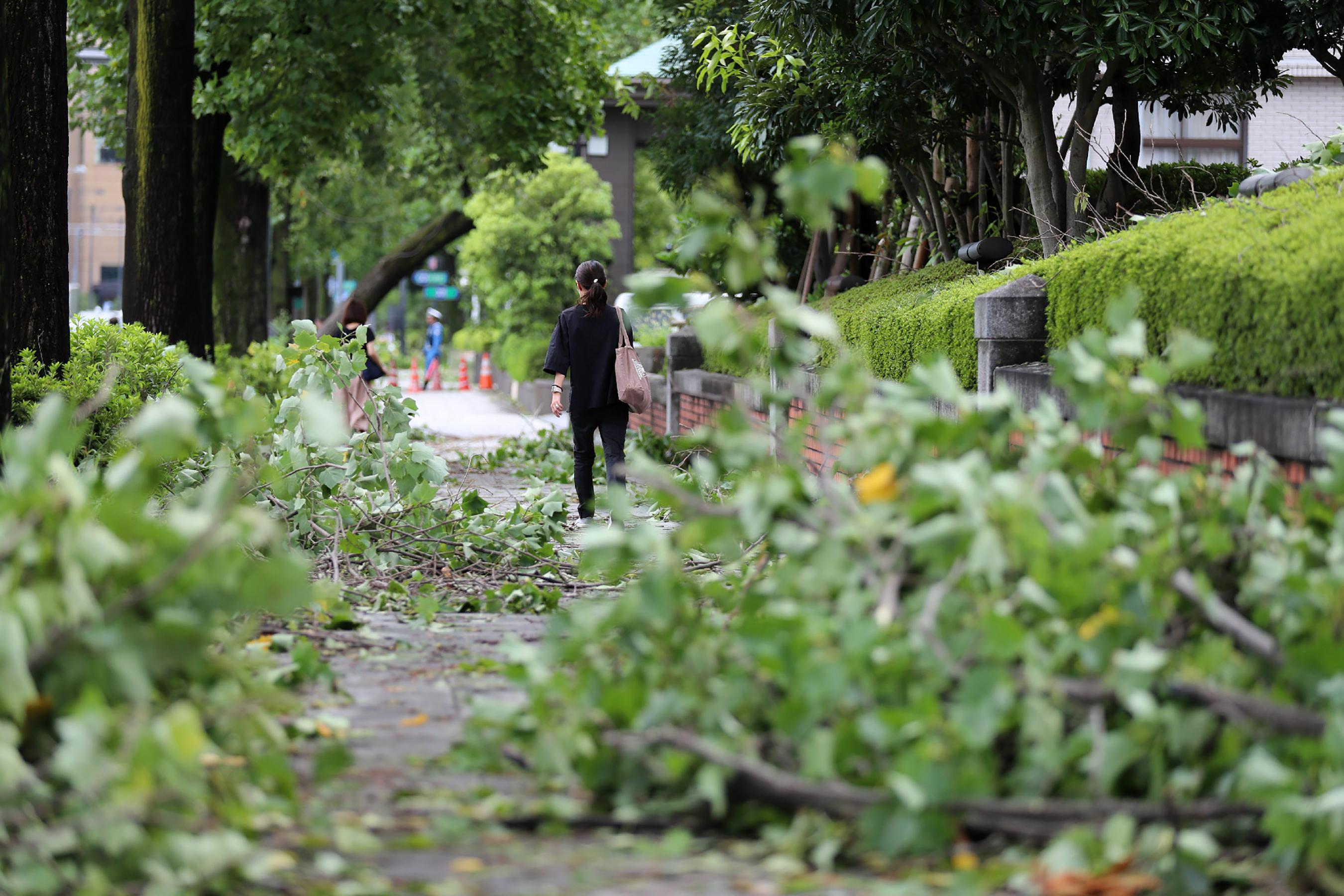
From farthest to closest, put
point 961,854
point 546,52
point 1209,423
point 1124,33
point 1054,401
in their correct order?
point 546,52
point 1124,33
point 1054,401
point 1209,423
point 961,854

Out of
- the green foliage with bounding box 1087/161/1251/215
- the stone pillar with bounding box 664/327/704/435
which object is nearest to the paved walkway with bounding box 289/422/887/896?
the green foliage with bounding box 1087/161/1251/215

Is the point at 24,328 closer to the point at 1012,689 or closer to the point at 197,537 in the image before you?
the point at 197,537

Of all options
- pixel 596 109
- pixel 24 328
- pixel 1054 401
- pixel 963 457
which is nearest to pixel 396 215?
pixel 596 109

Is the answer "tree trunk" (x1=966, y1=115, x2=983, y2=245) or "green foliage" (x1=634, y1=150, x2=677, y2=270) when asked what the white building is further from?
"green foliage" (x1=634, y1=150, x2=677, y2=270)

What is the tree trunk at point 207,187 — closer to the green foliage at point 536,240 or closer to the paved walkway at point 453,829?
the paved walkway at point 453,829

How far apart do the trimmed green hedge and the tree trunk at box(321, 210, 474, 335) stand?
12.5 m

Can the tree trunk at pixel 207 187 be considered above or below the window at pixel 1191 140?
below

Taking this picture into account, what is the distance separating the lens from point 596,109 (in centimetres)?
1942

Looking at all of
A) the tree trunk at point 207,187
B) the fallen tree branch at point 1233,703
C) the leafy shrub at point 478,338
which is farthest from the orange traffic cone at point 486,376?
the fallen tree branch at point 1233,703

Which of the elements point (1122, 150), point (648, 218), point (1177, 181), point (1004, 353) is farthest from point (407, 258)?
point (648, 218)

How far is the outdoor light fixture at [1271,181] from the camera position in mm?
7336

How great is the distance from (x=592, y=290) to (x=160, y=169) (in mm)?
5082

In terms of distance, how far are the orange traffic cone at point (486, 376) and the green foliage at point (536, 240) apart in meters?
1.43

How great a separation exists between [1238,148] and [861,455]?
1839 cm
